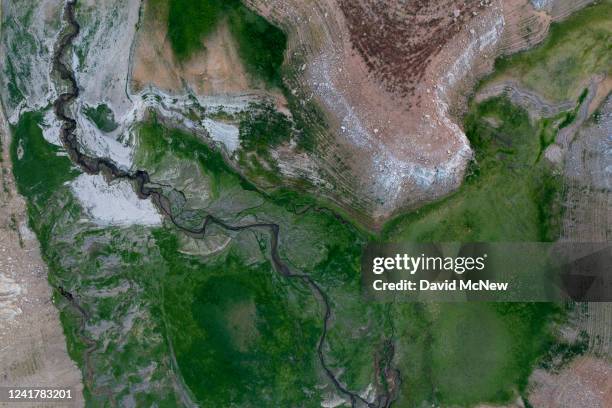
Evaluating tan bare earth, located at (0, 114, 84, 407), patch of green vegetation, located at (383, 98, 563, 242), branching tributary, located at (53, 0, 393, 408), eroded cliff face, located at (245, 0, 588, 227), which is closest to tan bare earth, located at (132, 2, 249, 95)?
eroded cliff face, located at (245, 0, 588, 227)

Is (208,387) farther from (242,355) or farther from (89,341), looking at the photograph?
(89,341)

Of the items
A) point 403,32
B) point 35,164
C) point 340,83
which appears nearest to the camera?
point 403,32

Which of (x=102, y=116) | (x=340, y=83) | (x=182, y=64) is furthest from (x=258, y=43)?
(x=102, y=116)

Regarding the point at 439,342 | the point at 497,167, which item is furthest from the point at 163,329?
the point at 497,167

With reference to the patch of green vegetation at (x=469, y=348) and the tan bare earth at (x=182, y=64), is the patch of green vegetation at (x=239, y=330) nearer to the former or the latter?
the patch of green vegetation at (x=469, y=348)

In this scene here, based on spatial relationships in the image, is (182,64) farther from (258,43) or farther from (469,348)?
(469,348)

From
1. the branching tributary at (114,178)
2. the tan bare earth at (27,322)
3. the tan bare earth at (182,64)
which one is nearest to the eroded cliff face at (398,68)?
the tan bare earth at (182,64)

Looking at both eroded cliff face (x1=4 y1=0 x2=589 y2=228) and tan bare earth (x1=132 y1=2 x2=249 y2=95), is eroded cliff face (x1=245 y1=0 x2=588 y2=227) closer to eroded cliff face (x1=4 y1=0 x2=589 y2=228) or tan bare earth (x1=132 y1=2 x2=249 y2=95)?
eroded cliff face (x1=4 y1=0 x2=589 y2=228)
